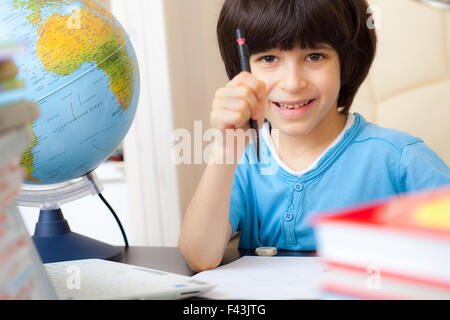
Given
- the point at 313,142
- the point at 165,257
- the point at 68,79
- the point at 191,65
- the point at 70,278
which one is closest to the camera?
the point at 70,278

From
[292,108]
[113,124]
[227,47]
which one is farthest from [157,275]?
[227,47]

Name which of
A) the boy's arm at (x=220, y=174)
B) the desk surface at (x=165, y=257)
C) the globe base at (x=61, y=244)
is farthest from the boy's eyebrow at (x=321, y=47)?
the globe base at (x=61, y=244)

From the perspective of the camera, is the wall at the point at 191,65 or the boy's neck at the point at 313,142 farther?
the wall at the point at 191,65

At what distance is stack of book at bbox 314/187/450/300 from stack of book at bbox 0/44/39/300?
219mm

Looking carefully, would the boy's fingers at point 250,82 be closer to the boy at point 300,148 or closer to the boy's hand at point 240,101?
the boy's hand at point 240,101

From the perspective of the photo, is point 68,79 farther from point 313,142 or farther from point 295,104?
point 313,142

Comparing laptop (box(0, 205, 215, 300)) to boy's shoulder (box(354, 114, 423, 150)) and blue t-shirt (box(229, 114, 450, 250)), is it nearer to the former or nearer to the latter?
blue t-shirt (box(229, 114, 450, 250))

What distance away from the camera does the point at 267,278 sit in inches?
29.2

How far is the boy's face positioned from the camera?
3.43 ft

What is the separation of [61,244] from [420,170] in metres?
0.64

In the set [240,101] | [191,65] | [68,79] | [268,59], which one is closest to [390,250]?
[240,101]

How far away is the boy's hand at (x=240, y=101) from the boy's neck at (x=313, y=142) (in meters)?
0.38

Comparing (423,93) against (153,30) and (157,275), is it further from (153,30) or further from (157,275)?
(157,275)

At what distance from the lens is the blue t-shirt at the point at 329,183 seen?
1091mm
